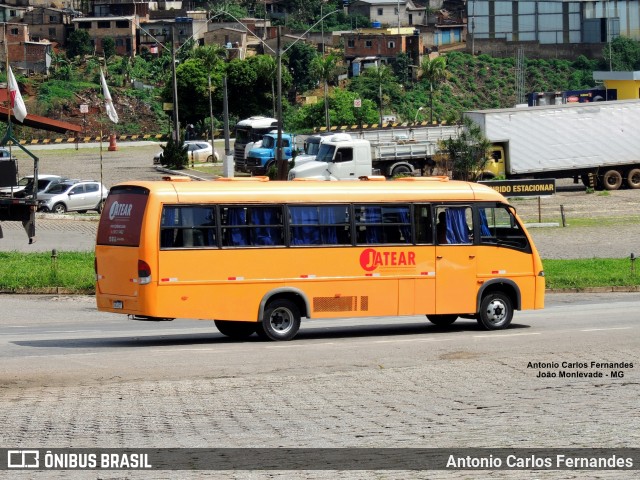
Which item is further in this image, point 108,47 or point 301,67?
point 108,47

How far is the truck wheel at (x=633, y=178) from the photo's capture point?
197 ft

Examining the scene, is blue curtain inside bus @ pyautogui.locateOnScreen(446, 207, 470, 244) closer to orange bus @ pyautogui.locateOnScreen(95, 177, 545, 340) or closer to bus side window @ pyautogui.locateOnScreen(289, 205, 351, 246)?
orange bus @ pyautogui.locateOnScreen(95, 177, 545, 340)

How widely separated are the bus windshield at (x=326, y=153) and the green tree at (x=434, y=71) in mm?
56296

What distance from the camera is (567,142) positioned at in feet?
193

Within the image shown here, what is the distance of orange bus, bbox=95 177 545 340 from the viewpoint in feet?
67.5

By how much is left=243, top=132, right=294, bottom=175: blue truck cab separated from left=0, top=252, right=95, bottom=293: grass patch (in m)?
27.8

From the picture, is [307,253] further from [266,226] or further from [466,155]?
[466,155]

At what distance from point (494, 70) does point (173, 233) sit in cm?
11639

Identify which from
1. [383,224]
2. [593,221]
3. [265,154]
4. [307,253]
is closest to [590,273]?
[383,224]

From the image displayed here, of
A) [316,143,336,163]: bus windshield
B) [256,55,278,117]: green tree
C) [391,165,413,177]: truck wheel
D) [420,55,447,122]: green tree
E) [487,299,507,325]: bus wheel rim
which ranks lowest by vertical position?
[487,299,507,325]: bus wheel rim

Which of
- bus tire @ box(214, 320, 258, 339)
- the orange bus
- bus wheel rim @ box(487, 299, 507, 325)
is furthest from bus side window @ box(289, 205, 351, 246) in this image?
bus wheel rim @ box(487, 299, 507, 325)

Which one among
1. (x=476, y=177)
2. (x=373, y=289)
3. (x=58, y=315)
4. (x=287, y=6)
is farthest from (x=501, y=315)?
(x=287, y=6)

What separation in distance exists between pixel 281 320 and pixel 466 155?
35.4m

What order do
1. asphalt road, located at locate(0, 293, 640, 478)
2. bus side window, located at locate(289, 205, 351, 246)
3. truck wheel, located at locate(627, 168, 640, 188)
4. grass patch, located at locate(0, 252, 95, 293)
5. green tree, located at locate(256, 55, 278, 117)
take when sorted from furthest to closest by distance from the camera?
1. green tree, located at locate(256, 55, 278, 117)
2. truck wheel, located at locate(627, 168, 640, 188)
3. grass patch, located at locate(0, 252, 95, 293)
4. bus side window, located at locate(289, 205, 351, 246)
5. asphalt road, located at locate(0, 293, 640, 478)
